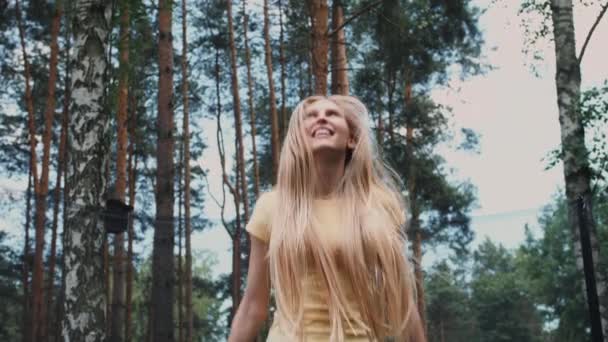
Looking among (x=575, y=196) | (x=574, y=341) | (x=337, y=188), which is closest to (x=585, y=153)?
(x=575, y=196)

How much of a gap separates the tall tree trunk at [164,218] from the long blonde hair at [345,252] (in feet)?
17.6

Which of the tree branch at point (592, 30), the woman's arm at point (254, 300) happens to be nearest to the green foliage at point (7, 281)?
the tree branch at point (592, 30)

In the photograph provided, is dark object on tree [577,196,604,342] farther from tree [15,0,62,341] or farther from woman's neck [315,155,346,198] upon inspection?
tree [15,0,62,341]

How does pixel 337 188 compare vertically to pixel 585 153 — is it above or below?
below

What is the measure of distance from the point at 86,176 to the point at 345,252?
10.6 feet

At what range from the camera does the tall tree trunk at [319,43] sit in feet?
20.7

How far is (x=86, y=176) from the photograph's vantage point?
4285 mm

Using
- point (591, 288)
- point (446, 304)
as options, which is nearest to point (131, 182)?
point (446, 304)

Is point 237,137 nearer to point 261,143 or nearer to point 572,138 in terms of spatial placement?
point 261,143

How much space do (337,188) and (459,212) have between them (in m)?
13.1

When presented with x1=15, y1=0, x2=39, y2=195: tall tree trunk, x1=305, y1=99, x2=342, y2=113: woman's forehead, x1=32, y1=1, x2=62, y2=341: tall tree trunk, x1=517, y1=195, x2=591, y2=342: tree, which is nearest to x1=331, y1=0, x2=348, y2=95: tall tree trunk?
x1=305, y1=99, x2=342, y2=113: woman's forehead

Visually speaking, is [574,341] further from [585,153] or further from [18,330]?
[18,330]

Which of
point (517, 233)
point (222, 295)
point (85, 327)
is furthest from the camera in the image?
point (222, 295)

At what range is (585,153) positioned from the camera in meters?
5.55
